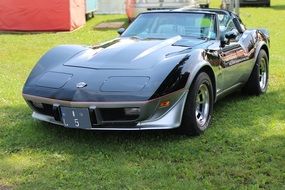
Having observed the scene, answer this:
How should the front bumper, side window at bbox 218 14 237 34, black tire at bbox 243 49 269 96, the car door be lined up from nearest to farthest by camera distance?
the front bumper → the car door → side window at bbox 218 14 237 34 → black tire at bbox 243 49 269 96

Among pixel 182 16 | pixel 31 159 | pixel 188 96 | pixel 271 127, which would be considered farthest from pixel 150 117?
pixel 182 16

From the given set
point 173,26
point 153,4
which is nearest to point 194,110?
point 173,26

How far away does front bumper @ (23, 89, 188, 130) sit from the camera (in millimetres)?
4773

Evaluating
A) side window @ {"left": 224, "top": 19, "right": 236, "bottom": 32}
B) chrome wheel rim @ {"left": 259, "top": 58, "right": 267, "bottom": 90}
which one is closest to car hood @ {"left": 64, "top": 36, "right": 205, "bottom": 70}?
side window @ {"left": 224, "top": 19, "right": 236, "bottom": 32}

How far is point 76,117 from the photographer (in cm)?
488

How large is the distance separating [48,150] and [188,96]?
149 centimetres

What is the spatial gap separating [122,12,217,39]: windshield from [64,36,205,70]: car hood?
0.88ft

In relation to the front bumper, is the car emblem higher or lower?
higher

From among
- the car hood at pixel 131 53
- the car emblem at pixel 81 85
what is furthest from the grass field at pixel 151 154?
the car hood at pixel 131 53

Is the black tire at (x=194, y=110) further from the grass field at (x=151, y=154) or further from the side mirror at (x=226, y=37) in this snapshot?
the side mirror at (x=226, y=37)

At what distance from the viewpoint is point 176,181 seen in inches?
164

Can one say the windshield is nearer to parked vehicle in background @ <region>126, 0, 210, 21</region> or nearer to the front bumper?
the front bumper

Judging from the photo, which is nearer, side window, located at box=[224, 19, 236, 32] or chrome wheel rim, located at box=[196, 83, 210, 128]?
chrome wheel rim, located at box=[196, 83, 210, 128]

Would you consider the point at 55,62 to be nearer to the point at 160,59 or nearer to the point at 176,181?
the point at 160,59
